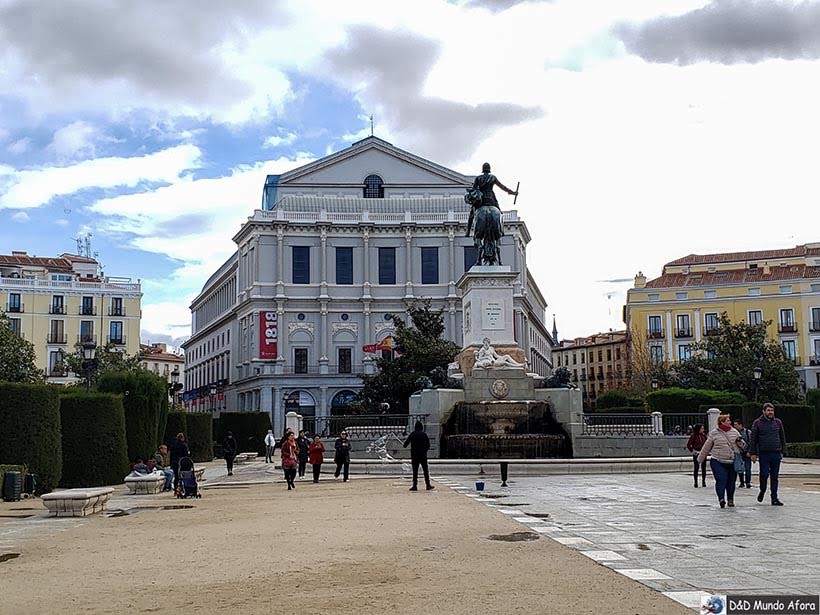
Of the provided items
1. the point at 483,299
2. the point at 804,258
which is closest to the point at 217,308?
the point at 804,258

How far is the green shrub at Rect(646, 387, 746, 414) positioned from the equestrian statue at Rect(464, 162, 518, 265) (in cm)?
2011

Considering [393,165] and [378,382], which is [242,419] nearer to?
[378,382]

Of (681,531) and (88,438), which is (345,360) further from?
(681,531)

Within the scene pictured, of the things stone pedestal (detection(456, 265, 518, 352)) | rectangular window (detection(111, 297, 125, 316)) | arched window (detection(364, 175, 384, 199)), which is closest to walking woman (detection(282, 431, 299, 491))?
stone pedestal (detection(456, 265, 518, 352))

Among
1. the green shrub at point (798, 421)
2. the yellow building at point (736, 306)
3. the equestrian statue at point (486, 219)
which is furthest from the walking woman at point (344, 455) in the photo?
the yellow building at point (736, 306)

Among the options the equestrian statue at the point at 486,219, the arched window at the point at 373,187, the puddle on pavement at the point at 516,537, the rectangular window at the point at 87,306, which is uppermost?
the arched window at the point at 373,187

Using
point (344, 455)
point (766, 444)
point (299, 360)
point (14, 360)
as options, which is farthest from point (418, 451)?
point (299, 360)

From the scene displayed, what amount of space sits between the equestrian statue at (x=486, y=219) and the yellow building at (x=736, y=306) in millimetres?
55564

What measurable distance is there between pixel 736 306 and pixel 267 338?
44.8m

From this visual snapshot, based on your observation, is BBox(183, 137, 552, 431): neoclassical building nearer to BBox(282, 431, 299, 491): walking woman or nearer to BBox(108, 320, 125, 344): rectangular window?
BBox(108, 320, 125, 344): rectangular window

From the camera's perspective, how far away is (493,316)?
113 ft

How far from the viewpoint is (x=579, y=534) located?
40.7 ft

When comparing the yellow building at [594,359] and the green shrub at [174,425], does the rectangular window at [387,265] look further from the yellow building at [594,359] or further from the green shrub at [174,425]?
the green shrub at [174,425]

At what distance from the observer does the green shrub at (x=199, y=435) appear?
46344 millimetres
